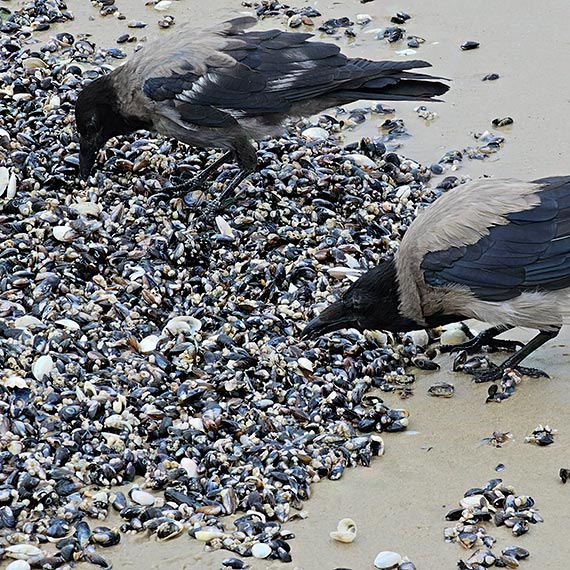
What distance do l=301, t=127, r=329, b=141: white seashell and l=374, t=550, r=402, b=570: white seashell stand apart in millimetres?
4254

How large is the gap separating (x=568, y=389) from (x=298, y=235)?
6.57 feet

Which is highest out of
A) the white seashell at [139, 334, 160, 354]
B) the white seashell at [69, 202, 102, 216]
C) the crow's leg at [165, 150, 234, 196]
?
the white seashell at [69, 202, 102, 216]

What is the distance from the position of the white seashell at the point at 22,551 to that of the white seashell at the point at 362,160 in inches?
158

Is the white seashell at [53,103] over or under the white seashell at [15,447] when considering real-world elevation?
over

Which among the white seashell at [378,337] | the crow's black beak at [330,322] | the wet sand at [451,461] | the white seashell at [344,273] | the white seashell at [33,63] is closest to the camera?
the wet sand at [451,461]

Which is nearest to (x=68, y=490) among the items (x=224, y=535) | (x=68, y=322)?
(x=224, y=535)

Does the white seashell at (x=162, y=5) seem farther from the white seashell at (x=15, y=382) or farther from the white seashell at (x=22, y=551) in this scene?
the white seashell at (x=22, y=551)

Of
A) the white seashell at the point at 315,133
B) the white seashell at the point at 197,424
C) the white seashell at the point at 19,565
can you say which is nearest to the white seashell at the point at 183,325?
the white seashell at the point at 197,424

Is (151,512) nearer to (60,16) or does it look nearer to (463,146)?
(463,146)

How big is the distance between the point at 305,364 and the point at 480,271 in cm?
101

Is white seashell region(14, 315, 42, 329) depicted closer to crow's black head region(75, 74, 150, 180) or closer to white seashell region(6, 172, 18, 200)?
white seashell region(6, 172, 18, 200)

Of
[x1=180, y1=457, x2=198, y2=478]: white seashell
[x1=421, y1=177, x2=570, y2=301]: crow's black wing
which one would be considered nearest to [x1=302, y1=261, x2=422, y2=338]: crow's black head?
[x1=421, y1=177, x2=570, y2=301]: crow's black wing

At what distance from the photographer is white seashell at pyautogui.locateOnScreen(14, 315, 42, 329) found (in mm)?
6074

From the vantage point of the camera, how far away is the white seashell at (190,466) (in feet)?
16.8
